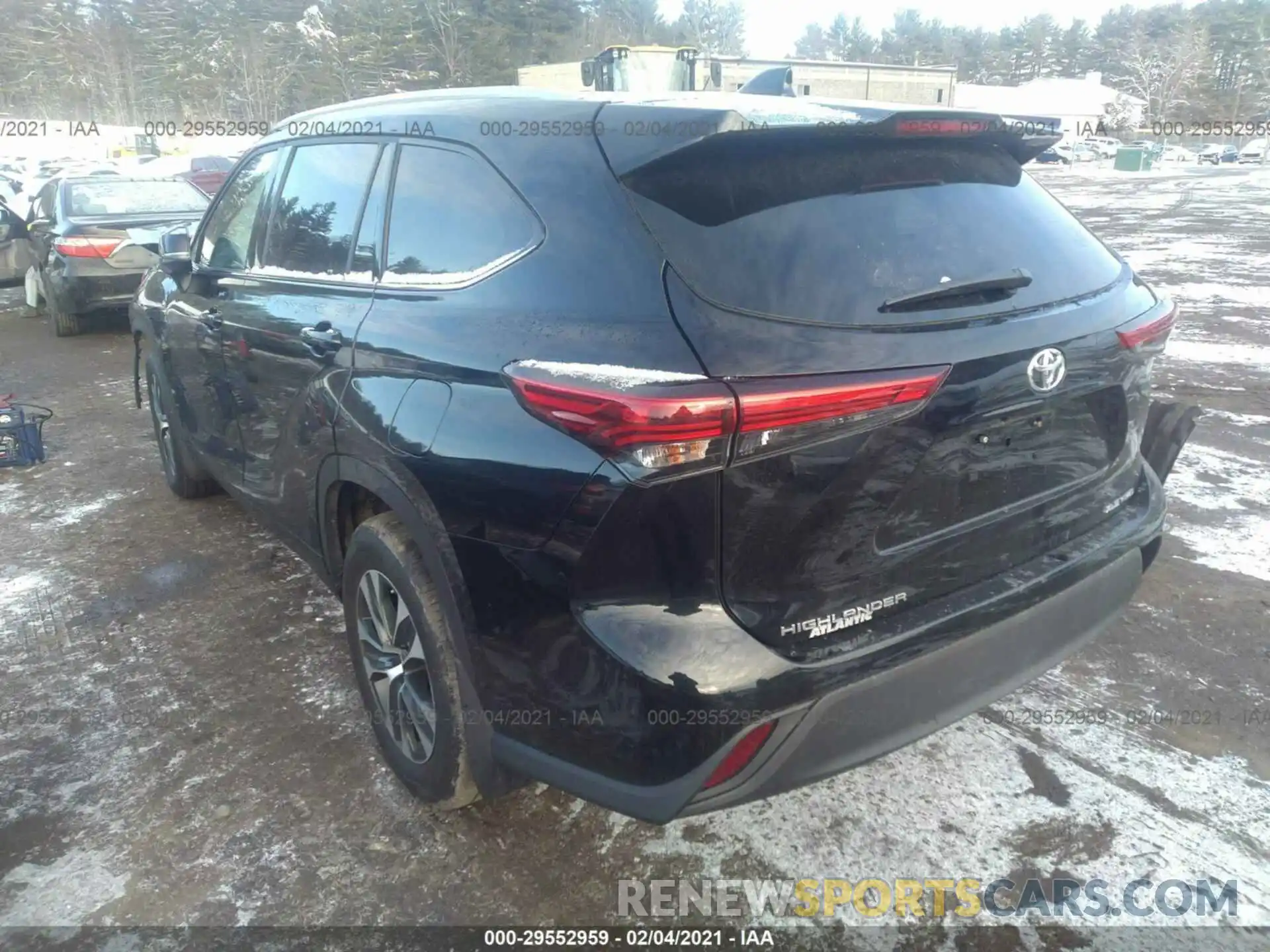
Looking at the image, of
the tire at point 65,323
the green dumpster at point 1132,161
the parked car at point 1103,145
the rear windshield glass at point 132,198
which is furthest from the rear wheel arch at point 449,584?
the parked car at point 1103,145

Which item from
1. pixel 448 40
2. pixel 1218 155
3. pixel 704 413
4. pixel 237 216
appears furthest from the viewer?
pixel 1218 155

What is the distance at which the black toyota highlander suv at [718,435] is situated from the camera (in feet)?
5.78

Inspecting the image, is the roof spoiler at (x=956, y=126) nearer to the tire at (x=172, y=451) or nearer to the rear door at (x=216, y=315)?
the rear door at (x=216, y=315)

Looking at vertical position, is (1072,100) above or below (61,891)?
above

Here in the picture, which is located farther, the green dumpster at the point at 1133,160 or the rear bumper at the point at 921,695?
the green dumpster at the point at 1133,160

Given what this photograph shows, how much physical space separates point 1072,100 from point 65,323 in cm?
8806

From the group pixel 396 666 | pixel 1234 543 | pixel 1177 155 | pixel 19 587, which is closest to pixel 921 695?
pixel 396 666

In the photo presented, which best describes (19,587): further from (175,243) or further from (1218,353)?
(1218,353)

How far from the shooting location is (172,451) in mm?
4859

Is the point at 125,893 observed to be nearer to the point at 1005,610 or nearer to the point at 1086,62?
the point at 1005,610

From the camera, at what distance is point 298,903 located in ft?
7.48

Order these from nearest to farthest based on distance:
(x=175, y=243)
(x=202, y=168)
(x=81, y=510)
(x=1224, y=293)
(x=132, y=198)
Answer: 1. (x=175, y=243)
2. (x=81, y=510)
3. (x=132, y=198)
4. (x=1224, y=293)
5. (x=202, y=168)

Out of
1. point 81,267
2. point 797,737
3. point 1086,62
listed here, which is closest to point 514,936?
point 797,737

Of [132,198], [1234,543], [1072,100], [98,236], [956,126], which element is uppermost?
[1072,100]
